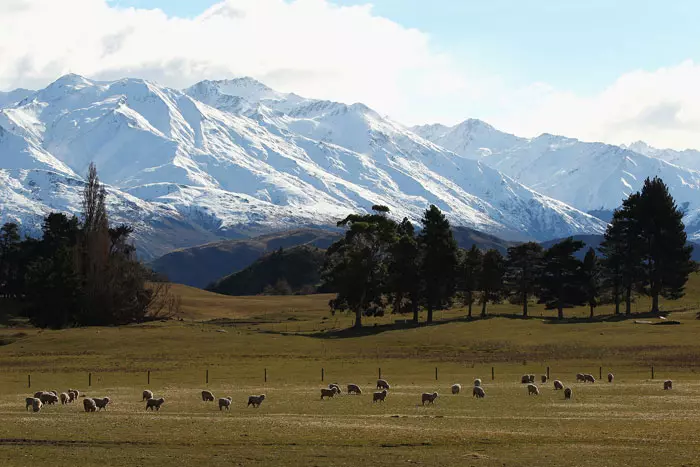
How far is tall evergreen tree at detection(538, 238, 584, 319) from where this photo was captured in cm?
13150

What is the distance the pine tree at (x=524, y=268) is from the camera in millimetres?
132375

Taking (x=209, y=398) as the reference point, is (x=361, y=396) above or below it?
below

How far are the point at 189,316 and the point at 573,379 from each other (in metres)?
105

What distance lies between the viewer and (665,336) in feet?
331

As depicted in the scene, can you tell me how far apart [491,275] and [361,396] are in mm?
76494

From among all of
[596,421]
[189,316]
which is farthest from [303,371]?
[189,316]

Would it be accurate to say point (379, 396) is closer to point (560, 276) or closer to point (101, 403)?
point (101, 403)

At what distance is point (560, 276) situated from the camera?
132 m

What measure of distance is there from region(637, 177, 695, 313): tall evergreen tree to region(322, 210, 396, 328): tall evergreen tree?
116 ft

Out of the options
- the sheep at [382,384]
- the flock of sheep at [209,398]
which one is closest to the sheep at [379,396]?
the flock of sheep at [209,398]

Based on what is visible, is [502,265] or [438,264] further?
[502,265]

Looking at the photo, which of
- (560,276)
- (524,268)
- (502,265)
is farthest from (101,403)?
(560,276)

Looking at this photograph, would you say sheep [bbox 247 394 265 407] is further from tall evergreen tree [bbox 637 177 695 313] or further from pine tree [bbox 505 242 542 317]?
tall evergreen tree [bbox 637 177 695 313]

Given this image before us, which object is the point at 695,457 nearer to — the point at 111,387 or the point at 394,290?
the point at 111,387
